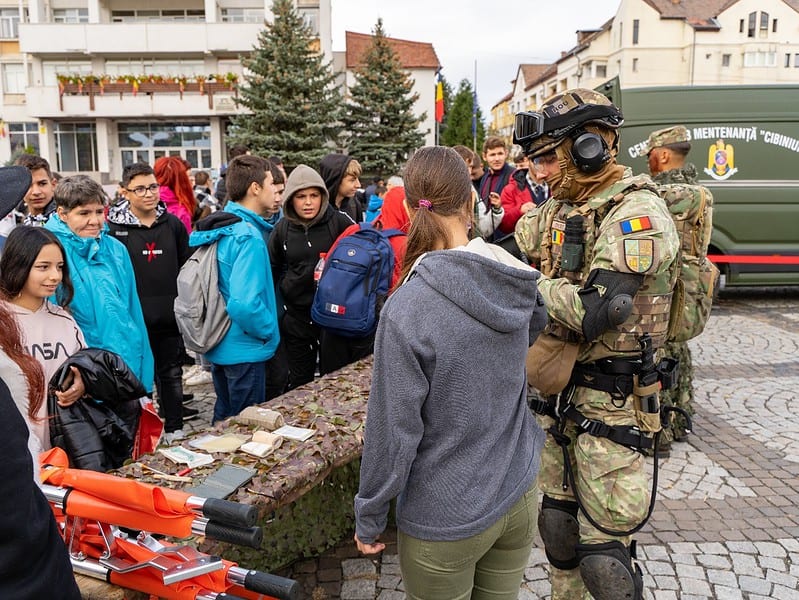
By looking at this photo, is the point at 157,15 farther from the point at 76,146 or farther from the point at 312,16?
the point at 312,16

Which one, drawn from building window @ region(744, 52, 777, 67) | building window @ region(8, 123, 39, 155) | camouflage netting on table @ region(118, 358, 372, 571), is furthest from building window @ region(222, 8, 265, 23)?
building window @ region(744, 52, 777, 67)

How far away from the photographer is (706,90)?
9023 mm

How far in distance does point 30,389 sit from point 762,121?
983 cm

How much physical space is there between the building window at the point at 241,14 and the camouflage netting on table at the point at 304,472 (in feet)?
115

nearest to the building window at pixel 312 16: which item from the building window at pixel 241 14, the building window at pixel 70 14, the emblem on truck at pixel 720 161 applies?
the building window at pixel 241 14

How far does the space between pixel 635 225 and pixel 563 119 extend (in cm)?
51

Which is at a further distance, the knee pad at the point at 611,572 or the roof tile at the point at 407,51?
the roof tile at the point at 407,51

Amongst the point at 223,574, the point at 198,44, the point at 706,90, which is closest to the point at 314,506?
the point at 223,574

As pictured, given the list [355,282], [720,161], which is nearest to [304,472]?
[355,282]

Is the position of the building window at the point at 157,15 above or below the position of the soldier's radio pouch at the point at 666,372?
above

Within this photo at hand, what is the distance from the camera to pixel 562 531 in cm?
267

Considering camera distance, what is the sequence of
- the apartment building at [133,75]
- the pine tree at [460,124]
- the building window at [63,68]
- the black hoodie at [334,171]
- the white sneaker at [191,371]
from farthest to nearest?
the pine tree at [460,124], the building window at [63,68], the apartment building at [133,75], the white sneaker at [191,371], the black hoodie at [334,171]

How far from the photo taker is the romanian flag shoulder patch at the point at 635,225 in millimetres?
2293

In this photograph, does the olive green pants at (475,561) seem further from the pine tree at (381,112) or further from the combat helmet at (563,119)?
the pine tree at (381,112)
